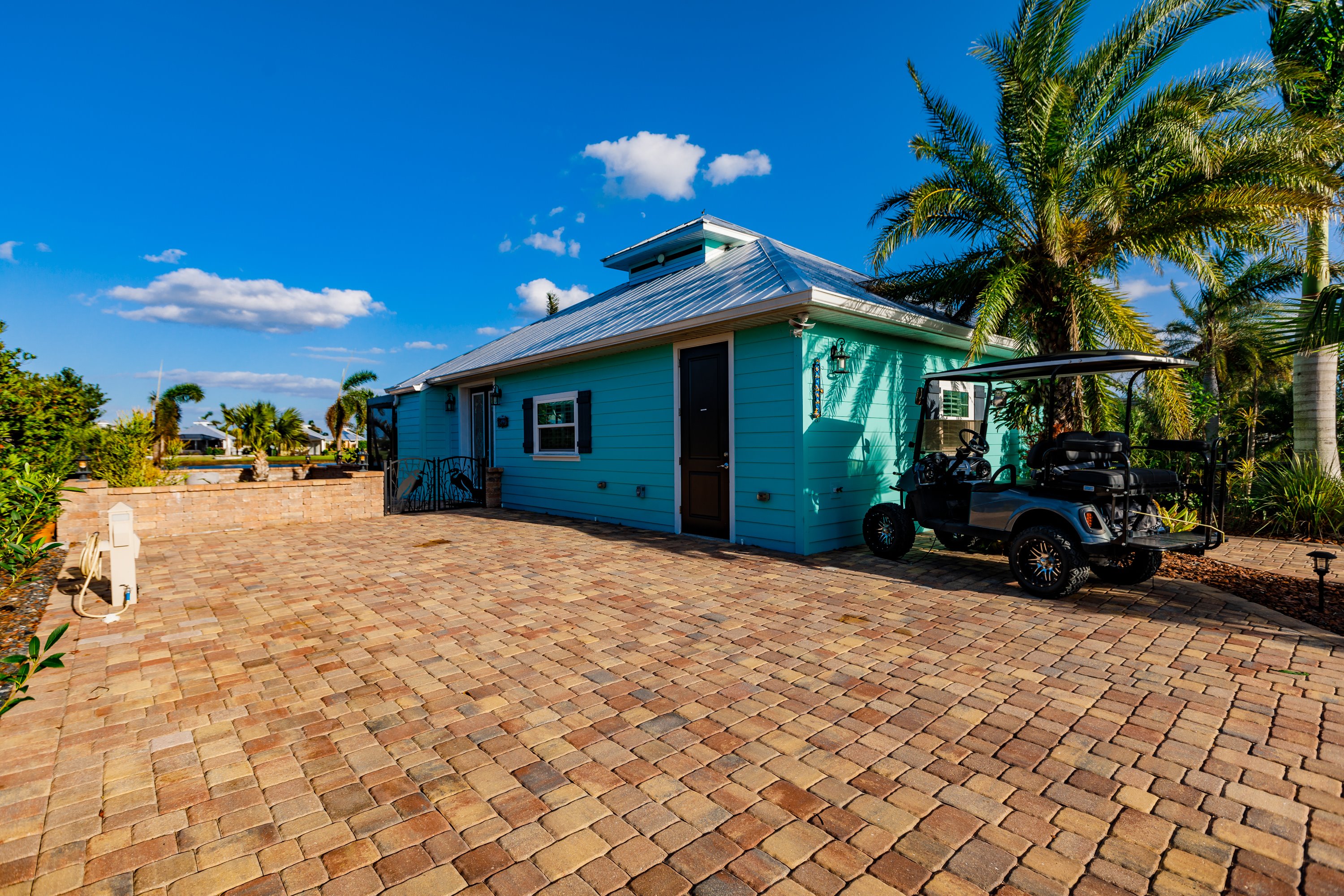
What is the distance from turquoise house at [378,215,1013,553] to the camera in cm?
734

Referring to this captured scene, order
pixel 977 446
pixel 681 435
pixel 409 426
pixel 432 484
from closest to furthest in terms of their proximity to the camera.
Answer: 1. pixel 977 446
2. pixel 681 435
3. pixel 432 484
4. pixel 409 426

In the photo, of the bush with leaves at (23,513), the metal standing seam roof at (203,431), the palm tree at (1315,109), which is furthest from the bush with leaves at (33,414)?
the metal standing seam roof at (203,431)

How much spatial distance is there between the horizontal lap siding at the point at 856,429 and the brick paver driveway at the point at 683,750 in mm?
2313

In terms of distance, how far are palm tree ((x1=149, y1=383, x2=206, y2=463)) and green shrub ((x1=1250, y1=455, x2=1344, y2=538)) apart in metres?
18.9

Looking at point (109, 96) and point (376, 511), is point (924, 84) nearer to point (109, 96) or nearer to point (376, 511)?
point (376, 511)

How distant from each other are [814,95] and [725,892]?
1301 centimetres

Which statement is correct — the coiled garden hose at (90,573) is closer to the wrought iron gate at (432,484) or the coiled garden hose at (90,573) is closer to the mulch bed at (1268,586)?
the wrought iron gate at (432,484)

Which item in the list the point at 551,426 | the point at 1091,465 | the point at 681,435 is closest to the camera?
the point at 1091,465

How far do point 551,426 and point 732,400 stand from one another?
4.43 meters

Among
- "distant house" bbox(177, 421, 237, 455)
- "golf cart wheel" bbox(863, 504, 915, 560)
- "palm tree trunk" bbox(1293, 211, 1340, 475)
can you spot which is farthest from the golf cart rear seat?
"distant house" bbox(177, 421, 237, 455)

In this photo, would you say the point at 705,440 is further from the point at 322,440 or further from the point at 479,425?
the point at 322,440

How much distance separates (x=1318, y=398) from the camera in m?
8.92

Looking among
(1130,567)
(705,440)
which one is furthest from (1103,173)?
(705,440)

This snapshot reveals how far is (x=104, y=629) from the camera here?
182 inches
